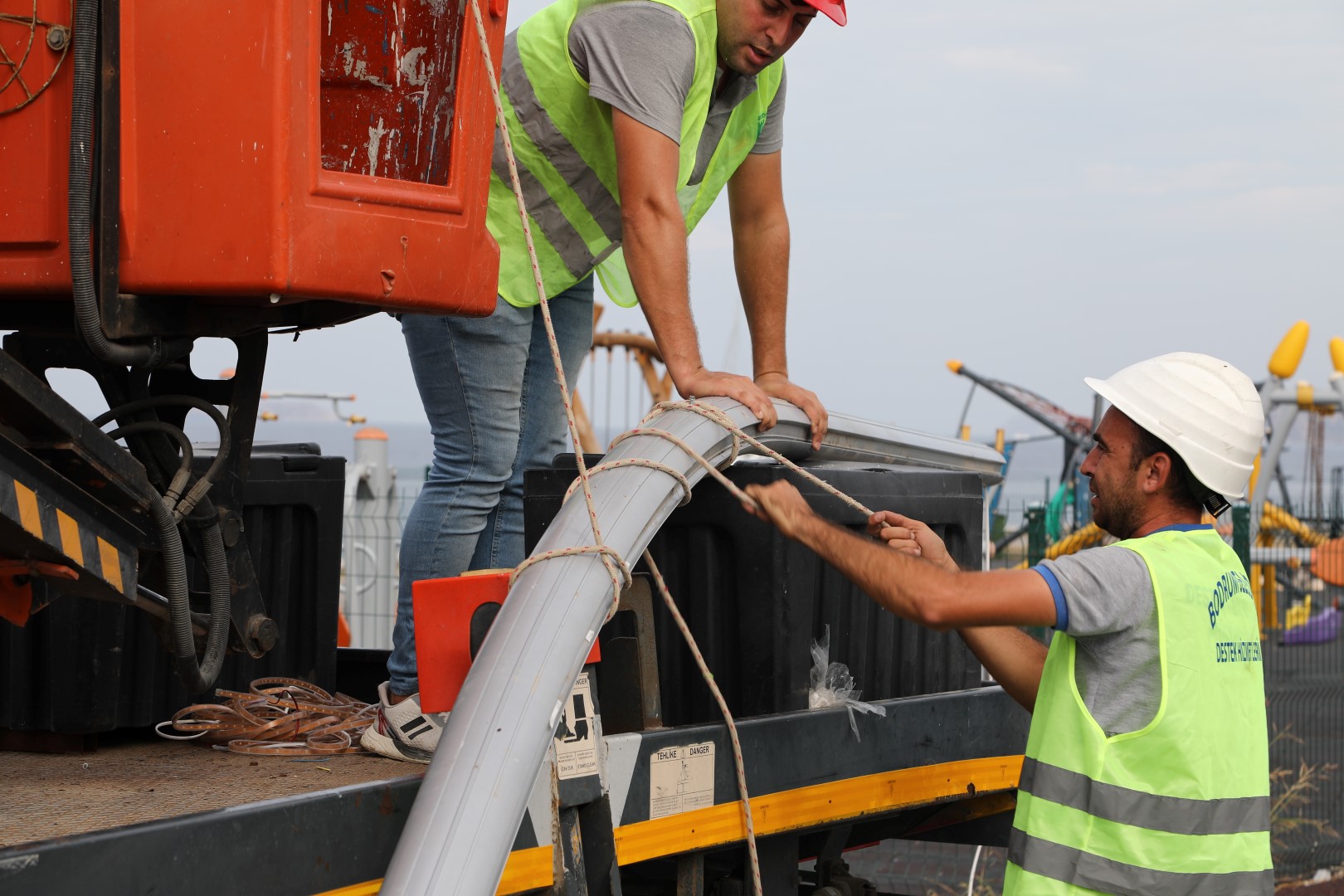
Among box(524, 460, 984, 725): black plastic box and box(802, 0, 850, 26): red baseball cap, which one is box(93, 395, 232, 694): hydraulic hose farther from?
box(802, 0, 850, 26): red baseball cap

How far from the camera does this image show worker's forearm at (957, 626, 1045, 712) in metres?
2.82

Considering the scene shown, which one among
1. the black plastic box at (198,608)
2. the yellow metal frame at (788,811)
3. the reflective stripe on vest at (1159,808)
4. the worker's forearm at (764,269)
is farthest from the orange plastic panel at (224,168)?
the worker's forearm at (764,269)

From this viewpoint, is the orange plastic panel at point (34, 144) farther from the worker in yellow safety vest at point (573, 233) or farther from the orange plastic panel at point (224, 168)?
the worker in yellow safety vest at point (573, 233)

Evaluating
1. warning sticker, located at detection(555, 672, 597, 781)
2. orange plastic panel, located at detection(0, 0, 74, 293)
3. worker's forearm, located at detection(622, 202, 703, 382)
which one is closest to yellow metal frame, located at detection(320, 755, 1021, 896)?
warning sticker, located at detection(555, 672, 597, 781)

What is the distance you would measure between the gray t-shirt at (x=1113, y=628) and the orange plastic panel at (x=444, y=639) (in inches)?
32.4

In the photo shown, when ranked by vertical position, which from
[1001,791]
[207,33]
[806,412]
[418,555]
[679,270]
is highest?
[207,33]

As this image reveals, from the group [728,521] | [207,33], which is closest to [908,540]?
[728,521]

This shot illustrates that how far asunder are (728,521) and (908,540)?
1.24ft

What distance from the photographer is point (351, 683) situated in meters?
3.89

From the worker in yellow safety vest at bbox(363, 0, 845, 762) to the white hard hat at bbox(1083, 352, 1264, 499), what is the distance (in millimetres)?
771

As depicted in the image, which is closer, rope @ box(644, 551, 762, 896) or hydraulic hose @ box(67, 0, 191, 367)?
hydraulic hose @ box(67, 0, 191, 367)

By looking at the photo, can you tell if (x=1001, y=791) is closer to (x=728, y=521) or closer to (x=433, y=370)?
(x=728, y=521)

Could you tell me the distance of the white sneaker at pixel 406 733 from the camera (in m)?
2.62

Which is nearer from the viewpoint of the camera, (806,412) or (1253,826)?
(1253,826)
